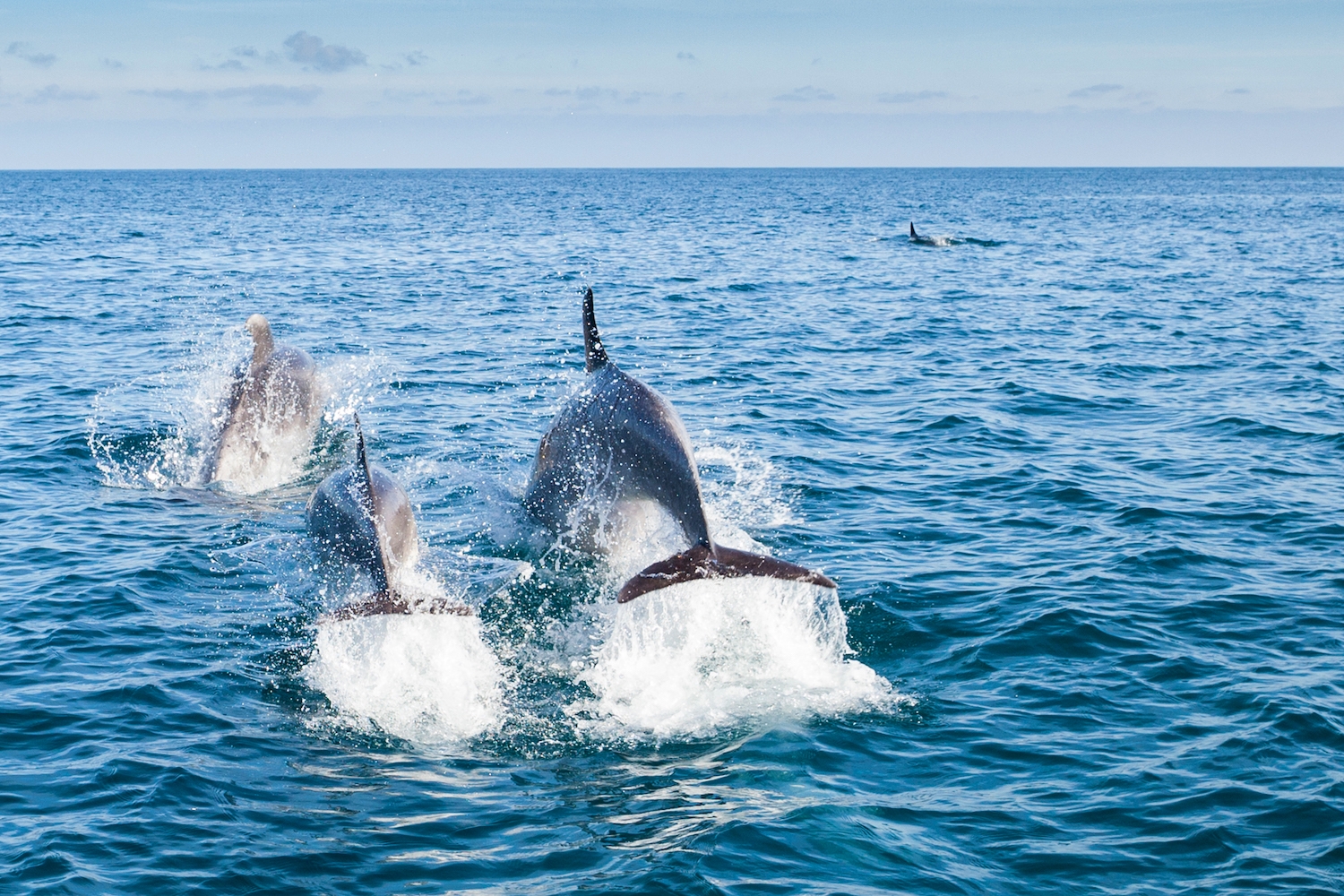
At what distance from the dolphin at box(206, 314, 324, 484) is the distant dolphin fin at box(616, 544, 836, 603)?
958 centimetres

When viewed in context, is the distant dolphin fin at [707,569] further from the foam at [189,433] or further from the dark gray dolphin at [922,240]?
the dark gray dolphin at [922,240]

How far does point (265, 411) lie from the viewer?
19.6 m

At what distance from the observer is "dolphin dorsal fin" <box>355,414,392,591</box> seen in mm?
12289

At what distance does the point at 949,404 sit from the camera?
25250 millimetres

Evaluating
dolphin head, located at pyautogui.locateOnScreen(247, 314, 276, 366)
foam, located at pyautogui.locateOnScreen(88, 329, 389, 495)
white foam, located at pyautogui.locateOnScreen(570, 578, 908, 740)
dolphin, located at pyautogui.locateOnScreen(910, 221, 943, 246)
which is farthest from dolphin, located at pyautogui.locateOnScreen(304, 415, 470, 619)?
dolphin, located at pyautogui.locateOnScreen(910, 221, 943, 246)

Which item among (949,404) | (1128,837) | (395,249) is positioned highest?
(395,249)

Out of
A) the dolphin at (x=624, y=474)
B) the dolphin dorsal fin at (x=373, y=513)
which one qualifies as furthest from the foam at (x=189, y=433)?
the dolphin at (x=624, y=474)

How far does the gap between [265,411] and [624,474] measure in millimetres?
8494

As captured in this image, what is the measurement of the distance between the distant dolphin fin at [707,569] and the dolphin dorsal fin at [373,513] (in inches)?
99.5

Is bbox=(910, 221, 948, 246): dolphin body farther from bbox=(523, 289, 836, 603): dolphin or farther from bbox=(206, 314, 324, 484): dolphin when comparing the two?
bbox=(523, 289, 836, 603): dolphin

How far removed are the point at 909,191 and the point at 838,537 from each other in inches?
6610

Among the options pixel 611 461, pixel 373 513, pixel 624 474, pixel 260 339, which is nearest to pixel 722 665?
pixel 624 474

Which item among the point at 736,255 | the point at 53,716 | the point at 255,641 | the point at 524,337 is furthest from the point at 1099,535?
the point at 736,255

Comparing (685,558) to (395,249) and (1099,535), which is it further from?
(395,249)
